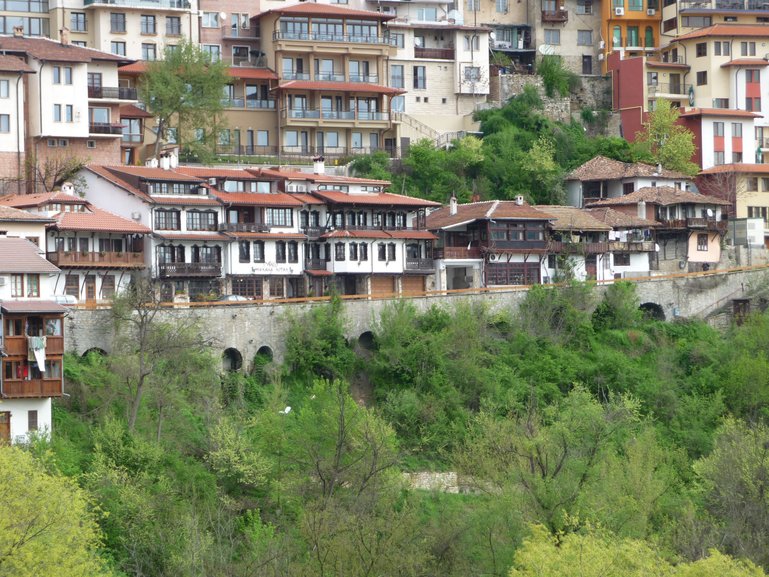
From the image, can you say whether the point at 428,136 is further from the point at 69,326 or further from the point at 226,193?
the point at 69,326

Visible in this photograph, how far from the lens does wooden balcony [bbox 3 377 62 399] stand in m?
68.8

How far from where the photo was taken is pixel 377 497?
69.0 meters

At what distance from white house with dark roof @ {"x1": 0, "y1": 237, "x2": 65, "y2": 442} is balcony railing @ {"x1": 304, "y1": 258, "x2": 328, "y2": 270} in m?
21.9

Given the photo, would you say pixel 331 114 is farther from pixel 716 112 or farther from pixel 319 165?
pixel 716 112

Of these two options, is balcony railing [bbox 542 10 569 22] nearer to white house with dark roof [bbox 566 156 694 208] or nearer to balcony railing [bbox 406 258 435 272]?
white house with dark roof [bbox 566 156 694 208]

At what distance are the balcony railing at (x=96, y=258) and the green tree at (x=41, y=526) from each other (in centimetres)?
2198

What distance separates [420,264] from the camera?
309ft

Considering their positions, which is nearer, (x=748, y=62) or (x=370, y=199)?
(x=370, y=199)

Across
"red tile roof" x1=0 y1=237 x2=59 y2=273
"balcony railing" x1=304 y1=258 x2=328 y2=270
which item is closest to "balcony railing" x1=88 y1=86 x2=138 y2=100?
"balcony railing" x1=304 y1=258 x2=328 y2=270

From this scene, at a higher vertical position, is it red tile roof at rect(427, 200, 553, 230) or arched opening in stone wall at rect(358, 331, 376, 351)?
red tile roof at rect(427, 200, 553, 230)

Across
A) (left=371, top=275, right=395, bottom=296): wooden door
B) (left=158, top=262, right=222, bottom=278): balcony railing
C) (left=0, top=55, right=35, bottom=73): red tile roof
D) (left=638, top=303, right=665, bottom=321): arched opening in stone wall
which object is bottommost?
(left=638, top=303, right=665, bottom=321): arched opening in stone wall

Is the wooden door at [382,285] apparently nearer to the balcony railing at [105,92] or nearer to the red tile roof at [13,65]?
the balcony railing at [105,92]

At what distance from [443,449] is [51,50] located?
100 ft

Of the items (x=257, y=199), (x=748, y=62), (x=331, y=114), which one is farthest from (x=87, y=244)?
(x=748, y=62)
